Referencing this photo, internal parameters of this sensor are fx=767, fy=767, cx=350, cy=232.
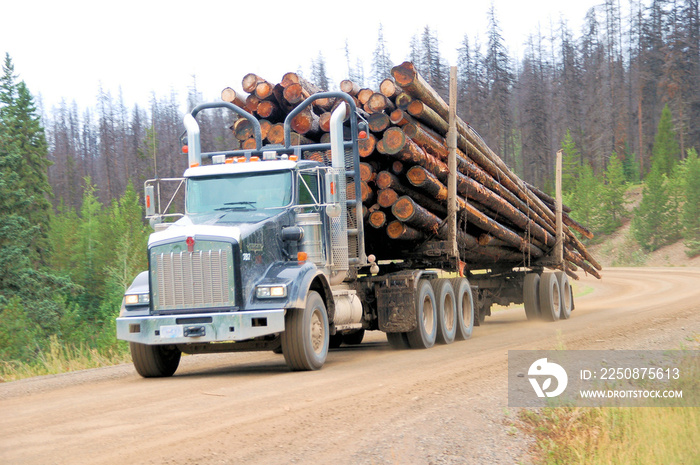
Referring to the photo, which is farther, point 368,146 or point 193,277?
point 368,146

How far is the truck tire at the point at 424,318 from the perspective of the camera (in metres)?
13.1

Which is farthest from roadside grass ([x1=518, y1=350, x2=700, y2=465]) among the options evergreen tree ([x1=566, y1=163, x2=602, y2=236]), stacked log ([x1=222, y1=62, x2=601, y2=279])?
evergreen tree ([x1=566, y1=163, x2=602, y2=236])

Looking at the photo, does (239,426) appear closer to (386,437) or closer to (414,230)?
(386,437)

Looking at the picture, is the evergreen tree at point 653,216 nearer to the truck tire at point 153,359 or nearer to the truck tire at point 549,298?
→ the truck tire at point 549,298

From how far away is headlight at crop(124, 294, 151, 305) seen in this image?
998 cm

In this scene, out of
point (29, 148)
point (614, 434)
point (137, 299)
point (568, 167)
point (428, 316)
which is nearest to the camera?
point (614, 434)

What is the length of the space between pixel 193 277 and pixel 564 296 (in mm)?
13616

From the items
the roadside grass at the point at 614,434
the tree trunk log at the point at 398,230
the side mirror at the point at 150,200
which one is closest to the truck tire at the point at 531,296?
the tree trunk log at the point at 398,230

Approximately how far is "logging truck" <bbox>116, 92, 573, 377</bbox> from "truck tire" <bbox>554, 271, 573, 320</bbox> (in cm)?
653

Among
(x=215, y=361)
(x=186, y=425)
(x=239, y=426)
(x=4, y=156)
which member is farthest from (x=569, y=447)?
(x=4, y=156)

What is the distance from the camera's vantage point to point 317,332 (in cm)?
1042

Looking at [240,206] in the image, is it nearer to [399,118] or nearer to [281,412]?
[399,118]

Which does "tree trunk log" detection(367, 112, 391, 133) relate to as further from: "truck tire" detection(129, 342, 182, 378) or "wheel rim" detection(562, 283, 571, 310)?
"wheel rim" detection(562, 283, 571, 310)

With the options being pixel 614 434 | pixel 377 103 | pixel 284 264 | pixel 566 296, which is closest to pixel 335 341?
pixel 377 103
